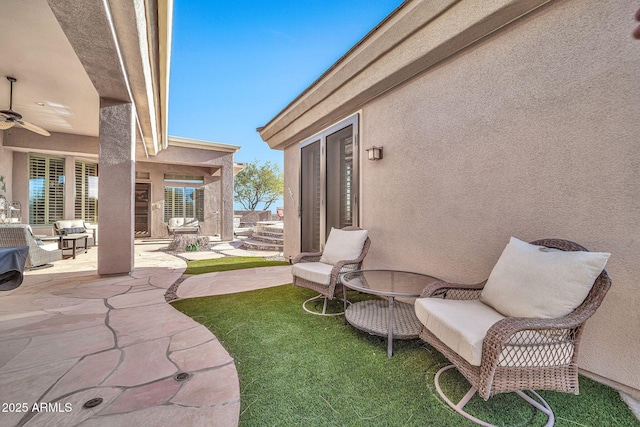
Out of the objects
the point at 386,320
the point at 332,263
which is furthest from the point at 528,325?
the point at 332,263

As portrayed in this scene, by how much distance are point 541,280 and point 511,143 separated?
1.35 m

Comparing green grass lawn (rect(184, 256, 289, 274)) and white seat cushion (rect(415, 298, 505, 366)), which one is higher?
white seat cushion (rect(415, 298, 505, 366))

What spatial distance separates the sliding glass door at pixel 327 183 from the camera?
15.6 feet

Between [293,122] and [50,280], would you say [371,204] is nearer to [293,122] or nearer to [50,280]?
[293,122]

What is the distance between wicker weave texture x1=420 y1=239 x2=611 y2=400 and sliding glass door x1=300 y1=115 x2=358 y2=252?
9.81 feet

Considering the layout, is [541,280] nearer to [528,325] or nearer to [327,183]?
[528,325]

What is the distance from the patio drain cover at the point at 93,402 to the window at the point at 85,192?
34.6ft

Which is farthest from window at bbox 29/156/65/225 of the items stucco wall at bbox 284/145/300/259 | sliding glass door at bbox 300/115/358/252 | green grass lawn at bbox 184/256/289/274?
sliding glass door at bbox 300/115/358/252

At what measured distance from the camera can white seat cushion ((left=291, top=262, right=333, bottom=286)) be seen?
3.20 m

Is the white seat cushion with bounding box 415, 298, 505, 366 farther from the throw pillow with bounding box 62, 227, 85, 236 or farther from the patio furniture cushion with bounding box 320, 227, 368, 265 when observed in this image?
the throw pillow with bounding box 62, 227, 85, 236

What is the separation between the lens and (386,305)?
3156 mm

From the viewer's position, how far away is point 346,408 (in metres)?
1.69

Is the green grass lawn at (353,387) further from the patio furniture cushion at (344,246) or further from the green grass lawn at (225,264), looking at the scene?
the green grass lawn at (225,264)

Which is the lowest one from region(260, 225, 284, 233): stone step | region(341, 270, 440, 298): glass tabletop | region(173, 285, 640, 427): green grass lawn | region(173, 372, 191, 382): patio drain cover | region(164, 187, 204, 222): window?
region(173, 285, 640, 427): green grass lawn
